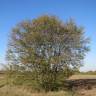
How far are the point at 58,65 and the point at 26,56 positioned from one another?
3358 millimetres

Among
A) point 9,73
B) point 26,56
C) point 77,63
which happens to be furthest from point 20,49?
point 77,63

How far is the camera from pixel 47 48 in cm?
2714

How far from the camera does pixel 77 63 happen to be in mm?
27547

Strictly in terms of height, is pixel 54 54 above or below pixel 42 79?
above

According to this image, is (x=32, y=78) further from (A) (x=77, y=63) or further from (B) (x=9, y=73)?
(A) (x=77, y=63)

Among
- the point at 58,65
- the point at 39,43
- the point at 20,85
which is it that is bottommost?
the point at 20,85

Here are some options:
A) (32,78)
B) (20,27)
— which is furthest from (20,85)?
(20,27)

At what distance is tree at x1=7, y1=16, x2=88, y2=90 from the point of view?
26.9m

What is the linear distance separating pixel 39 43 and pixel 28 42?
1.10 meters

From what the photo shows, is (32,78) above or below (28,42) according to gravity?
below

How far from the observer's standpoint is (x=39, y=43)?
26.8 m

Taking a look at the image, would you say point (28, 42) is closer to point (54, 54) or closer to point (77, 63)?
point (54, 54)

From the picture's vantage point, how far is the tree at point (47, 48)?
26.9 m

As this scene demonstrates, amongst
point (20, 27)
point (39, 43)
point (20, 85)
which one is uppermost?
point (20, 27)
